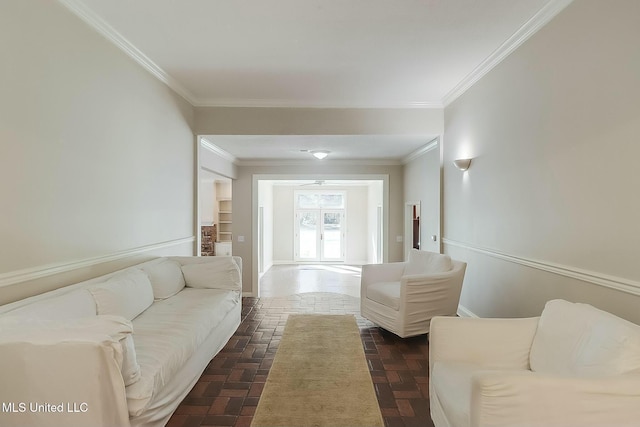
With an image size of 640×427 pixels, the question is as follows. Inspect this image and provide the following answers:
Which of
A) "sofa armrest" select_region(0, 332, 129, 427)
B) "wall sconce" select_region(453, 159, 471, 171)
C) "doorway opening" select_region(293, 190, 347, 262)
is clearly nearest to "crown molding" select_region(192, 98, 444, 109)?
"wall sconce" select_region(453, 159, 471, 171)

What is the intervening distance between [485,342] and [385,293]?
169 centimetres

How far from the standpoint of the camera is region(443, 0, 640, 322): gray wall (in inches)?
71.0

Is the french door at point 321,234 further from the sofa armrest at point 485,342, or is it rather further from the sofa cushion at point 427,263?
the sofa armrest at point 485,342

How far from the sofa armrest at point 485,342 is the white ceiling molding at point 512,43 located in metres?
2.15

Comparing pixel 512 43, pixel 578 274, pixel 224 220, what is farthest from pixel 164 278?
pixel 224 220

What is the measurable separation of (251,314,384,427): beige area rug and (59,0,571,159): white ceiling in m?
2.80

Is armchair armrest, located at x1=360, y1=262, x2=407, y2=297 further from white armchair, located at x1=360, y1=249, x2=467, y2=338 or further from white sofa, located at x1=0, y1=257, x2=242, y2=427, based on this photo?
white sofa, located at x1=0, y1=257, x2=242, y2=427

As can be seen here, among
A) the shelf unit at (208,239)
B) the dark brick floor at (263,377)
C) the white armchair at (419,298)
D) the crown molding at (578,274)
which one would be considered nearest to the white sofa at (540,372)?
the crown molding at (578,274)

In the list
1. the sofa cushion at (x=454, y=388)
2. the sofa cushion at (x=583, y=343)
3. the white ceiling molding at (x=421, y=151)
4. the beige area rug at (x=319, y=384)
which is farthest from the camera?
the white ceiling molding at (x=421, y=151)

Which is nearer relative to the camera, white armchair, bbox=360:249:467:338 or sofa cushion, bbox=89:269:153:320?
sofa cushion, bbox=89:269:153:320

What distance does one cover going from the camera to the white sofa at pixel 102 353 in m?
1.38

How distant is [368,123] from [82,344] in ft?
12.7

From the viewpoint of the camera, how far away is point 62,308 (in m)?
1.86

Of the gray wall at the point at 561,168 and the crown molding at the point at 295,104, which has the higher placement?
the crown molding at the point at 295,104
